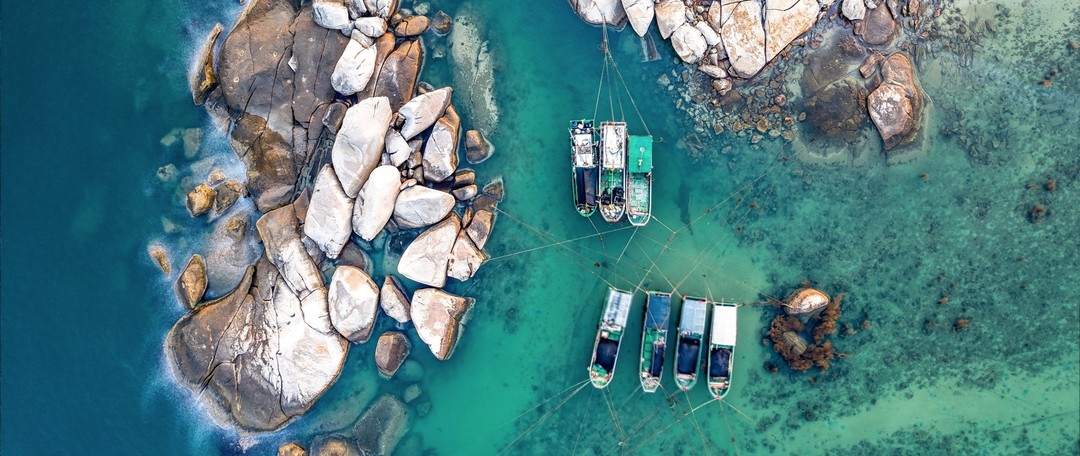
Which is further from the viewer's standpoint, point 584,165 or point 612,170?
point 612,170

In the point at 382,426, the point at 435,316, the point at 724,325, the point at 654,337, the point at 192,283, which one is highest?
the point at 192,283

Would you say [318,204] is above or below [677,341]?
above

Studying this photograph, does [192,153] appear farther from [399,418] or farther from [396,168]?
[399,418]

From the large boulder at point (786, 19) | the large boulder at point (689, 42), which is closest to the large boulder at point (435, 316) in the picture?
the large boulder at point (689, 42)

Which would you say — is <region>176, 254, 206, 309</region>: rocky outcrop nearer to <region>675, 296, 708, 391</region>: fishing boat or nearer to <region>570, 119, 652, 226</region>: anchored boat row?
<region>570, 119, 652, 226</region>: anchored boat row

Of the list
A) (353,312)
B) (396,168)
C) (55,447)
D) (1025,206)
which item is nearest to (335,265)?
(353,312)

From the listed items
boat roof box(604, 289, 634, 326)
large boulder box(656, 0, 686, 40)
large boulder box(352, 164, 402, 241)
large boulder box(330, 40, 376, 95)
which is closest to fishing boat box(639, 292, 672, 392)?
boat roof box(604, 289, 634, 326)

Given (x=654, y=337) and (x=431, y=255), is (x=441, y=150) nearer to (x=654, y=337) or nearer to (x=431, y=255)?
(x=431, y=255)

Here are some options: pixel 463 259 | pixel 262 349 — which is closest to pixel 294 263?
pixel 262 349

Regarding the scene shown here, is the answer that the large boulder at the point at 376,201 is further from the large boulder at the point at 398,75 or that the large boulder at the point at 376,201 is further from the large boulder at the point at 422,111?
the large boulder at the point at 398,75
